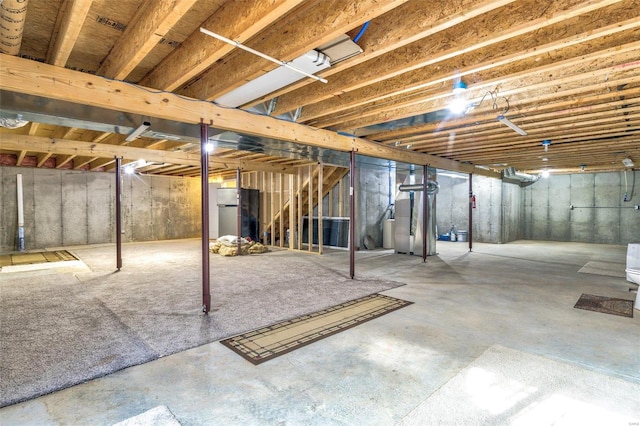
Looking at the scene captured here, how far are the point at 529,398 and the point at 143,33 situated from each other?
341 cm

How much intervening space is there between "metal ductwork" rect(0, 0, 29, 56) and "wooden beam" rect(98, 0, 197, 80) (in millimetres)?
599

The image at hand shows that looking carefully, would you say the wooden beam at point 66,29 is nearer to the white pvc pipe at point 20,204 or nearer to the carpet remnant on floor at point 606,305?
the carpet remnant on floor at point 606,305

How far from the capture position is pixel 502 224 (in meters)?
10.6

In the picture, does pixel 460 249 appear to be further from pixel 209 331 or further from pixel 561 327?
pixel 209 331

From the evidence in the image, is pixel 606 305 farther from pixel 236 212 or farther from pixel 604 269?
pixel 236 212

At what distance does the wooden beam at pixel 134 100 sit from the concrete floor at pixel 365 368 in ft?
7.37

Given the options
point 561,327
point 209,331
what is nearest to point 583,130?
point 561,327

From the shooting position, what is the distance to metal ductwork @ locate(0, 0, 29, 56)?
6.07 ft

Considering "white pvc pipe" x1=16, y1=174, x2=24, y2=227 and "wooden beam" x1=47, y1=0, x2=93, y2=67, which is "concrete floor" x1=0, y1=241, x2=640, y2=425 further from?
"white pvc pipe" x1=16, y1=174, x2=24, y2=227

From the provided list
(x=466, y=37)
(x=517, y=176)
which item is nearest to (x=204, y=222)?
(x=466, y=37)

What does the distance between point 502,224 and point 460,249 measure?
256 cm

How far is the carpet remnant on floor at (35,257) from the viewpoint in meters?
6.80

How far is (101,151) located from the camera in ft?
20.3

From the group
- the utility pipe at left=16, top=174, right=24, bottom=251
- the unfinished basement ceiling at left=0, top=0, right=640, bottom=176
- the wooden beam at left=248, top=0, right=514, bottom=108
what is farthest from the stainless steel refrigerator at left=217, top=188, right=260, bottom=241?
the wooden beam at left=248, top=0, right=514, bottom=108
